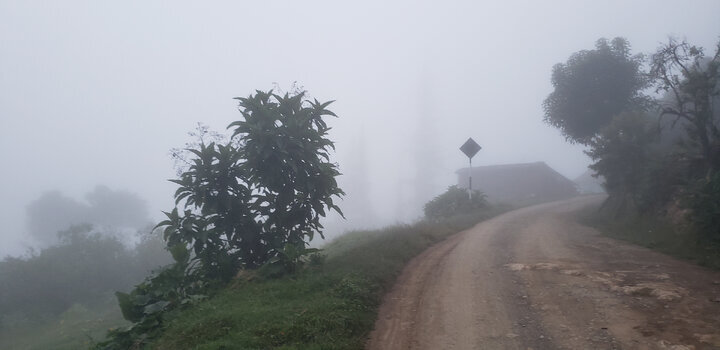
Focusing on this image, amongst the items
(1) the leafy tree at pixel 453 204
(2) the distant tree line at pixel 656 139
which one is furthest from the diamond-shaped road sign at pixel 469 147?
(2) the distant tree line at pixel 656 139

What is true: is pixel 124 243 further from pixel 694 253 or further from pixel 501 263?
pixel 694 253

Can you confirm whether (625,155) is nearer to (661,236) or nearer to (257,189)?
(661,236)

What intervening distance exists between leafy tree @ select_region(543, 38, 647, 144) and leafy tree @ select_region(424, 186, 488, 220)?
8154 mm

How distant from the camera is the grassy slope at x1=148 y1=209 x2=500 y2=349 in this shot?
256 inches

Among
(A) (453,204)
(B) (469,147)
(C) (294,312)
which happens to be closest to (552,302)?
(C) (294,312)

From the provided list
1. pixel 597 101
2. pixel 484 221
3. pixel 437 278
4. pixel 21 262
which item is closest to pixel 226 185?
pixel 437 278

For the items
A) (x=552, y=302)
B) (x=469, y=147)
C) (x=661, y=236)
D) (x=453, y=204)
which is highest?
(x=469, y=147)

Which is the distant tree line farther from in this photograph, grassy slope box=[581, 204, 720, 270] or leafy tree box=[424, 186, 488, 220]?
leafy tree box=[424, 186, 488, 220]

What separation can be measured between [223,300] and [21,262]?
95.6ft

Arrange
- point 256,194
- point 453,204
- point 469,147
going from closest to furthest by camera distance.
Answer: point 256,194
point 469,147
point 453,204

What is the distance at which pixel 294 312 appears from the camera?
739 cm

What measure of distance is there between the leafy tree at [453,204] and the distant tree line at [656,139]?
302 inches

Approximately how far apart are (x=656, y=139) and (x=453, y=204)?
11.4 metres

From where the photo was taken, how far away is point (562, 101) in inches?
1149
